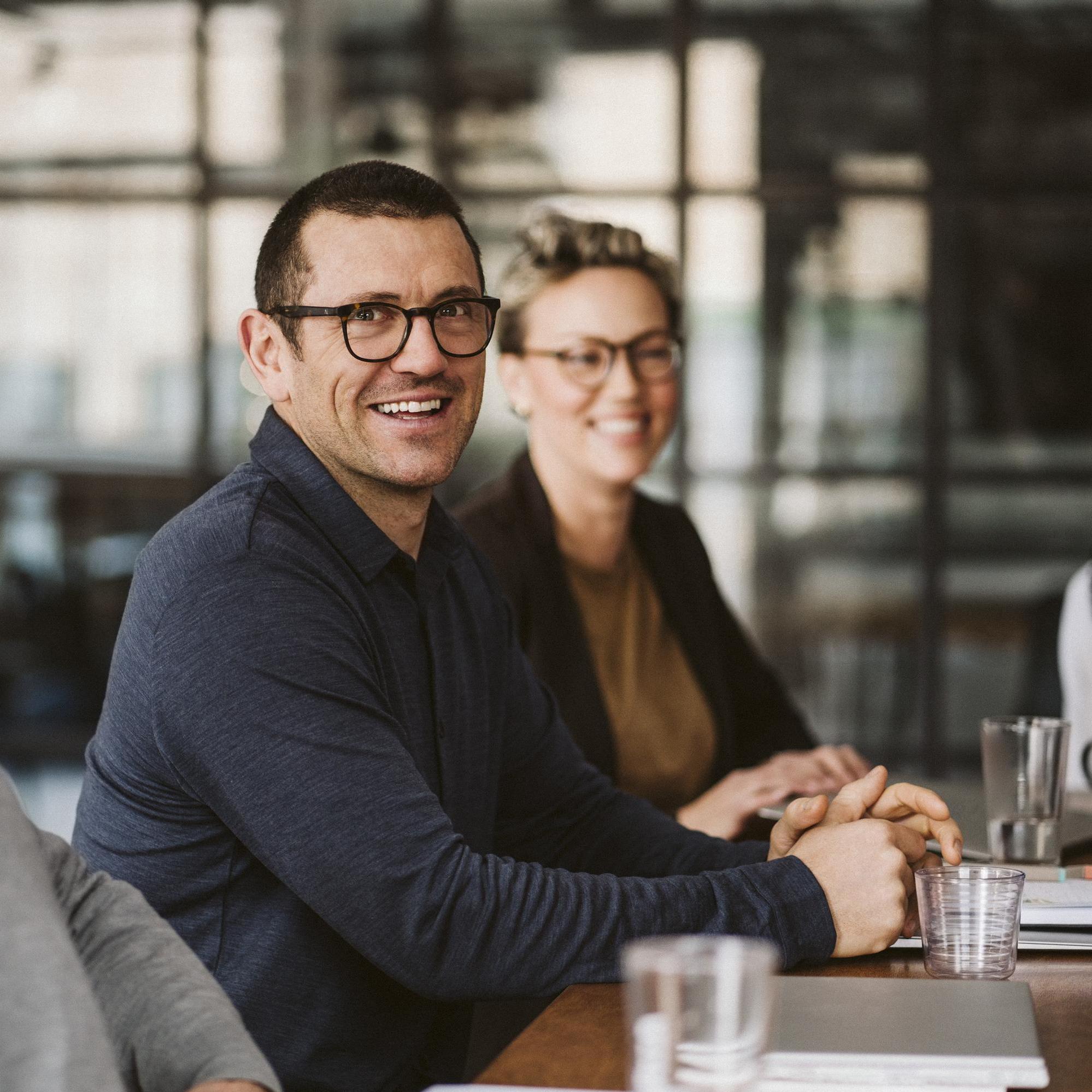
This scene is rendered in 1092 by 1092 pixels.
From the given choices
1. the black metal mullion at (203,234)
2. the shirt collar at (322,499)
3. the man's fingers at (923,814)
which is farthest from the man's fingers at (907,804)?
the black metal mullion at (203,234)

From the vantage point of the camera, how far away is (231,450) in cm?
485

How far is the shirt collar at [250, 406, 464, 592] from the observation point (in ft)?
5.02

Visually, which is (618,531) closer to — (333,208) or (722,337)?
(333,208)

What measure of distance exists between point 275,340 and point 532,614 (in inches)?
31.0

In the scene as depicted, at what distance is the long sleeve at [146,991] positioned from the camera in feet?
3.68

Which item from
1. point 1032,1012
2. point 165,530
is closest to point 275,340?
point 165,530

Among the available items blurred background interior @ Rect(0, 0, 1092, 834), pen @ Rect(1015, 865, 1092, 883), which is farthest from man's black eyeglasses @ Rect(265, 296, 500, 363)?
blurred background interior @ Rect(0, 0, 1092, 834)

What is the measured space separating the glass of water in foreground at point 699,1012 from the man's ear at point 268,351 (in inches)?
38.0

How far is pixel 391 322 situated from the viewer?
5.19ft

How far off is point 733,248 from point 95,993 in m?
3.80

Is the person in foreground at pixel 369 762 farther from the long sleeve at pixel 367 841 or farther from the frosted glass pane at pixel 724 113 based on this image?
the frosted glass pane at pixel 724 113

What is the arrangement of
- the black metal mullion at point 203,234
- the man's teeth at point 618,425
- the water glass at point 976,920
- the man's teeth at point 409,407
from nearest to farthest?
the water glass at point 976,920, the man's teeth at point 409,407, the man's teeth at point 618,425, the black metal mullion at point 203,234

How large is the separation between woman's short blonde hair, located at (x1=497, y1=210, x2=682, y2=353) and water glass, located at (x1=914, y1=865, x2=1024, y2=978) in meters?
1.45

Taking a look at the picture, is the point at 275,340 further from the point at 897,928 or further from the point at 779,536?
the point at 779,536
